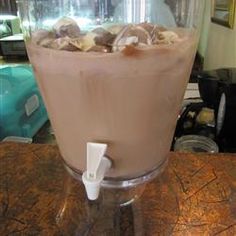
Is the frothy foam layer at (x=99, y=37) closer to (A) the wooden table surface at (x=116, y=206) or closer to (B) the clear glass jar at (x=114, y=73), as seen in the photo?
(B) the clear glass jar at (x=114, y=73)

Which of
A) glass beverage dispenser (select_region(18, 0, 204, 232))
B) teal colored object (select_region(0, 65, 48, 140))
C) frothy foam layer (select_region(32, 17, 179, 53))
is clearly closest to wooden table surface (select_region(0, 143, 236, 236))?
glass beverage dispenser (select_region(18, 0, 204, 232))

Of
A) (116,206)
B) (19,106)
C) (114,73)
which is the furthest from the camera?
(19,106)

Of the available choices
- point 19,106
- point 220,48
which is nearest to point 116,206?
point 19,106

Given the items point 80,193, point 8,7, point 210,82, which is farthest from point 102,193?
point 8,7

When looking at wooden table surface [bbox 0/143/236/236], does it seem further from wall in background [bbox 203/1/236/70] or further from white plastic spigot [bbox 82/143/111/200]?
wall in background [bbox 203/1/236/70]

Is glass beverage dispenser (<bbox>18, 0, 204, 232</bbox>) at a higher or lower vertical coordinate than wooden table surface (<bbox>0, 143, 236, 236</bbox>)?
higher

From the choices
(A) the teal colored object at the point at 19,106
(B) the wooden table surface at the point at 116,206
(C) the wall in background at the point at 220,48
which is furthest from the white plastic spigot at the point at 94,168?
(C) the wall in background at the point at 220,48

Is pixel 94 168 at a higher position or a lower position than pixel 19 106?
higher

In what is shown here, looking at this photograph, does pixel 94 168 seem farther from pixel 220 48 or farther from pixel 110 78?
pixel 220 48
